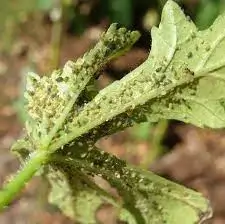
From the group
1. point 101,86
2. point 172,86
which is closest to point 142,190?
point 172,86

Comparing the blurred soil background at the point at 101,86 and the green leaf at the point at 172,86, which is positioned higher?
the blurred soil background at the point at 101,86

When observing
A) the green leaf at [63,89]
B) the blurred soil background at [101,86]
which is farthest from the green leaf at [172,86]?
the blurred soil background at [101,86]

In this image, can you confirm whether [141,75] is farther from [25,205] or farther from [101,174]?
[25,205]

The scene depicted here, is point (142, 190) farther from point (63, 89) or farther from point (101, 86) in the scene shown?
point (101, 86)

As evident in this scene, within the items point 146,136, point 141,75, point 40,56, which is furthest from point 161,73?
point 40,56

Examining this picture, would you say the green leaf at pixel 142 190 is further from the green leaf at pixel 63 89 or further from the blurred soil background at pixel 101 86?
the blurred soil background at pixel 101 86

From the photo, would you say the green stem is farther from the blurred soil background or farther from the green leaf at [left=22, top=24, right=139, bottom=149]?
the blurred soil background
